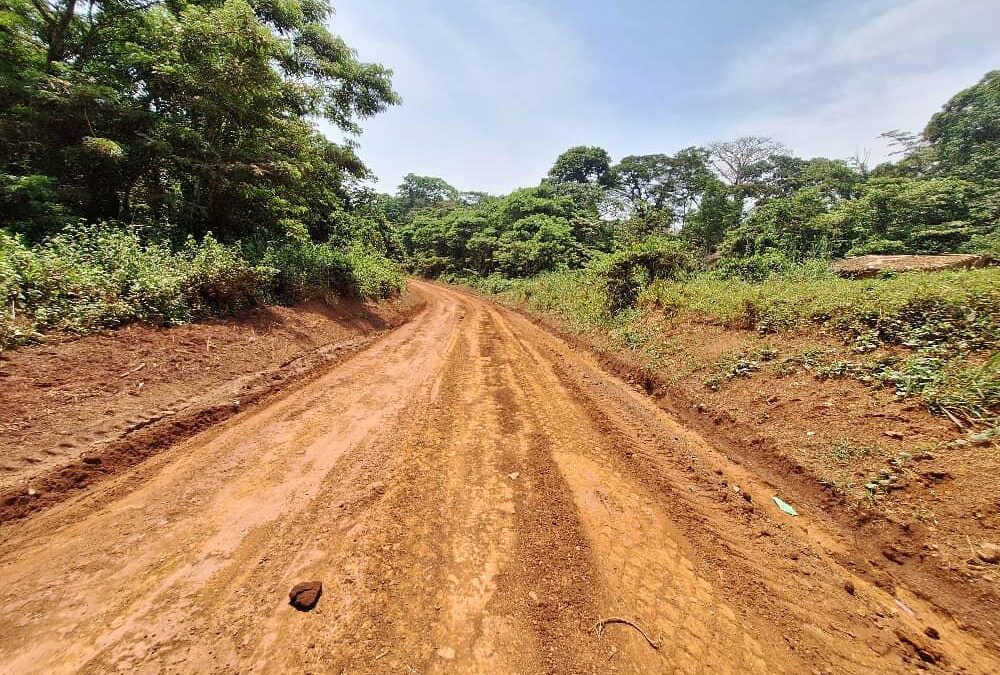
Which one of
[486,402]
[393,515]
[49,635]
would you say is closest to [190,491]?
[49,635]

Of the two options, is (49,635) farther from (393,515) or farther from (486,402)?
(486,402)

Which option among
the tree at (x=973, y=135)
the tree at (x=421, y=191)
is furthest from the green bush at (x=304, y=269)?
the tree at (x=421, y=191)

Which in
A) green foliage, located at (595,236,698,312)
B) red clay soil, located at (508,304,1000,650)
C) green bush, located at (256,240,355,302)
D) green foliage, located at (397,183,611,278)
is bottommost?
red clay soil, located at (508,304,1000,650)

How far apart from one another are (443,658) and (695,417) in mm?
4453

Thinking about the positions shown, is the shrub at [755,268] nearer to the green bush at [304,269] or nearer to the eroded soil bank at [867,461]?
the eroded soil bank at [867,461]

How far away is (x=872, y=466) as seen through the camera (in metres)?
3.31

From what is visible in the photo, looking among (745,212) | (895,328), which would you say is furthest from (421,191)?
(895,328)

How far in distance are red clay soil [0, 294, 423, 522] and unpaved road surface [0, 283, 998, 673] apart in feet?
0.92

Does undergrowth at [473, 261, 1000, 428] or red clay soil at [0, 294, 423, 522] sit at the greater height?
undergrowth at [473, 261, 1000, 428]

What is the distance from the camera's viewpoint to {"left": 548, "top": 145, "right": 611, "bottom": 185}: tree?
39.3 metres

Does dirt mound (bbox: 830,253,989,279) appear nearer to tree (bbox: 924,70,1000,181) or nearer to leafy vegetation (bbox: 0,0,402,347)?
tree (bbox: 924,70,1000,181)

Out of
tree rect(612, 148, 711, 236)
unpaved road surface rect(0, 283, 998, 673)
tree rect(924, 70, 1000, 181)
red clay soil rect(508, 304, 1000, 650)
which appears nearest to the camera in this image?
unpaved road surface rect(0, 283, 998, 673)

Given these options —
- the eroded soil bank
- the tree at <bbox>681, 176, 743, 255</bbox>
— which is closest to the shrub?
the eroded soil bank

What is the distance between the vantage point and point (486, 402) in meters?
5.01
